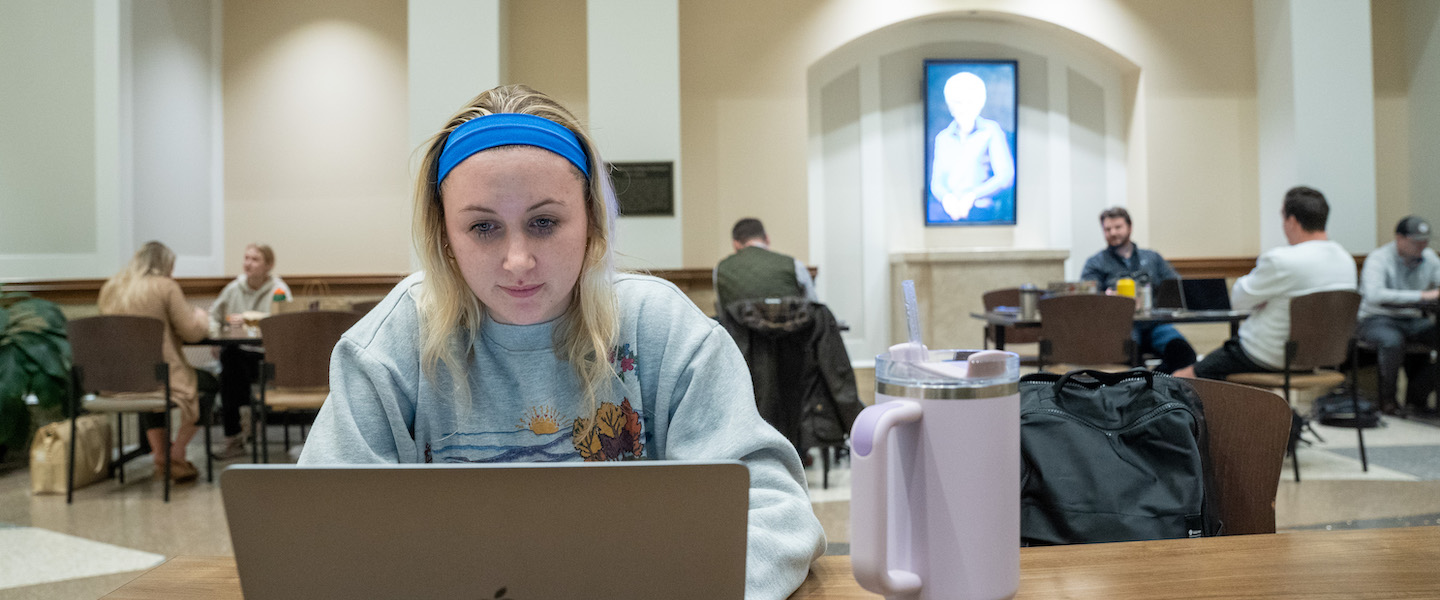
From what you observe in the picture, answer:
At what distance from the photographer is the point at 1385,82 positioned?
7145 mm

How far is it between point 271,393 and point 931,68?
5.22 metres

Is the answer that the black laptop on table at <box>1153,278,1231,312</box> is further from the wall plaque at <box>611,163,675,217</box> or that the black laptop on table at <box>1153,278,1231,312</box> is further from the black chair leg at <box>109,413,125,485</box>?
the black chair leg at <box>109,413,125,485</box>

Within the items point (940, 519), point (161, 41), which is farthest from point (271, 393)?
point (940, 519)

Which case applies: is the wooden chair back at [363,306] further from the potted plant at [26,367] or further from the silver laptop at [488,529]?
the silver laptop at [488,529]

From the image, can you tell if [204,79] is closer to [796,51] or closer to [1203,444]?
[796,51]

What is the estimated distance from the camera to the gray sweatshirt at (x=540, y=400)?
922mm

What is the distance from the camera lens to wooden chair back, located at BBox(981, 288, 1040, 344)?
554cm

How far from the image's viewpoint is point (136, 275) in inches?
172

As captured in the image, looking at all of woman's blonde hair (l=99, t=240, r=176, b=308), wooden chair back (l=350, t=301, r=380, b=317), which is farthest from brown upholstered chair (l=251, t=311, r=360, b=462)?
woman's blonde hair (l=99, t=240, r=176, b=308)

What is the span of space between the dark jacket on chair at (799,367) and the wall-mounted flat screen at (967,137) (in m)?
3.73

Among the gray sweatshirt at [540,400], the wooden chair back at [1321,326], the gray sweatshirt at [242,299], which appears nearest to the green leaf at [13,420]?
the gray sweatshirt at [242,299]

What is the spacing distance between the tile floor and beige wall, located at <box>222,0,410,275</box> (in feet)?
8.23

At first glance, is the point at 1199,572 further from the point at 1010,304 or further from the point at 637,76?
the point at 637,76

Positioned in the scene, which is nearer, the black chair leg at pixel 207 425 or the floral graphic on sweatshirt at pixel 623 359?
the floral graphic on sweatshirt at pixel 623 359
